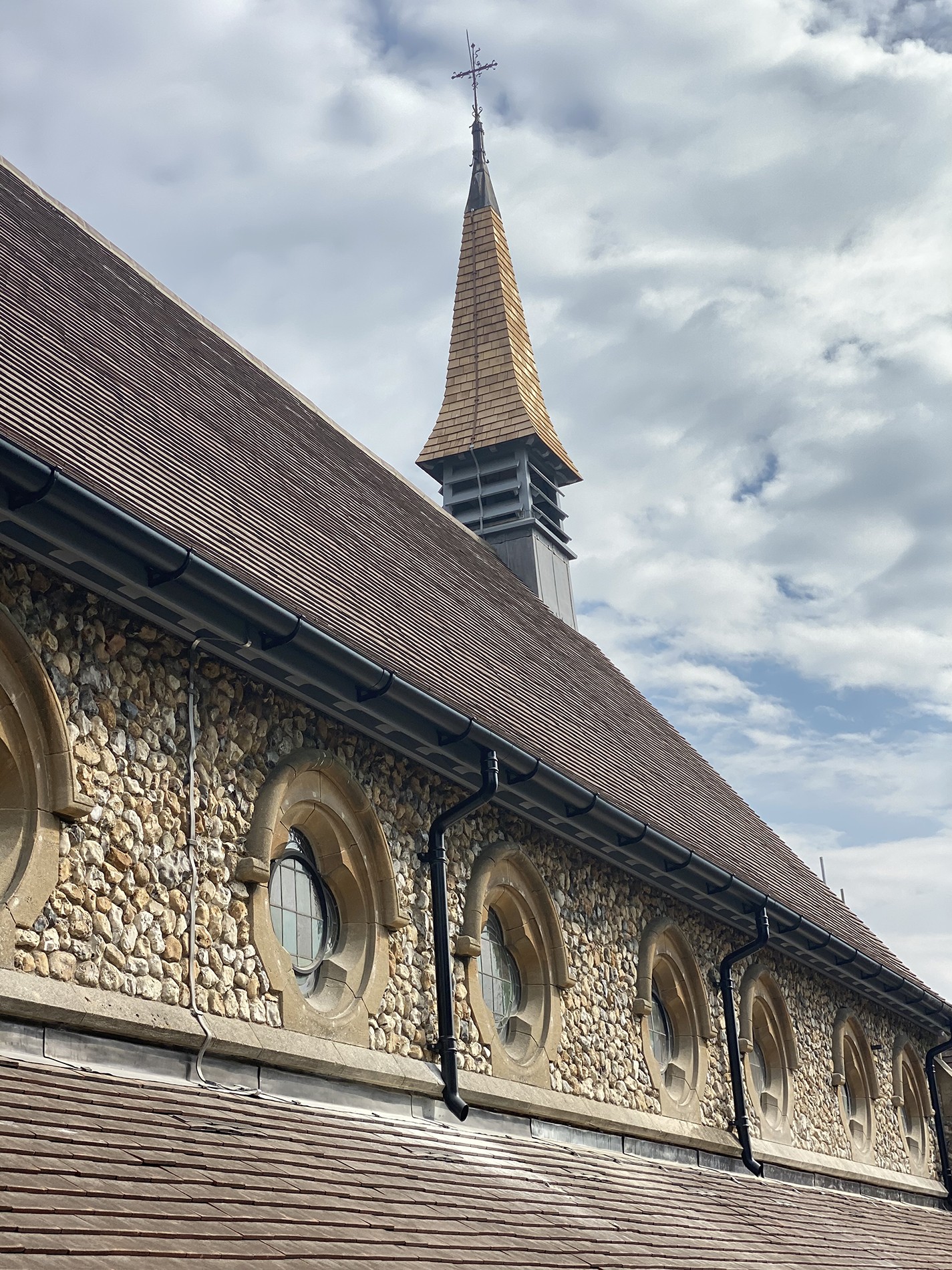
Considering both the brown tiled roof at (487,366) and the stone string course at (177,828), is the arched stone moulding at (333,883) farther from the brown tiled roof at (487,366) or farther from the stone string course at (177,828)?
the brown tiled roof at (487,366)

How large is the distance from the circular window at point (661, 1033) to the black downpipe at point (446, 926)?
3.55 metres

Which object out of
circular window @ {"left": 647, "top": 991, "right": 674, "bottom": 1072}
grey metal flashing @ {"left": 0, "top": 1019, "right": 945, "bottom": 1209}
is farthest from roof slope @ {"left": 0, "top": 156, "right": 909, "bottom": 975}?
grey metal flashing @ {"left": 0, "top": 1019, "right": 945, "bottom": 1209}

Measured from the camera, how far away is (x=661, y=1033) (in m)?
13.1

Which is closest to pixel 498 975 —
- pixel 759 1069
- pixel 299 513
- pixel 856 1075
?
pixel 299 513

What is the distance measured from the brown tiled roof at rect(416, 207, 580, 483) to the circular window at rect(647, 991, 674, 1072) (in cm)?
1034

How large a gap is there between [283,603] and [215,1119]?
119 inches

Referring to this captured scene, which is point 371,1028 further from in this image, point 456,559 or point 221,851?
point 456,559

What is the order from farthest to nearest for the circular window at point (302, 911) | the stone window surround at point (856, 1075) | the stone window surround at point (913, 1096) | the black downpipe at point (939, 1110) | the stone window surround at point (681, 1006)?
the black downpipe at point (939, 1110) < the stone window surround at point (913, 1096) < the stone window surround at point (856, 1075) < the stone window surround at point (681, 1006) < the circular window at point (302, 911)

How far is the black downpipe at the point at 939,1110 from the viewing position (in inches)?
781

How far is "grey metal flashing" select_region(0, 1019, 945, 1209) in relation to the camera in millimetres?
6453

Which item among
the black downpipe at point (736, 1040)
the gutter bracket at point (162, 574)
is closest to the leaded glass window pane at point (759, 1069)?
the black downpipe at point (736, 1040)

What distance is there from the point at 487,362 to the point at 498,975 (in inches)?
531

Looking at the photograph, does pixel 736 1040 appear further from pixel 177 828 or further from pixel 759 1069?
pixel 177 828

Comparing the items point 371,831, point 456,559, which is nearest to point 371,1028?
point 371,831
